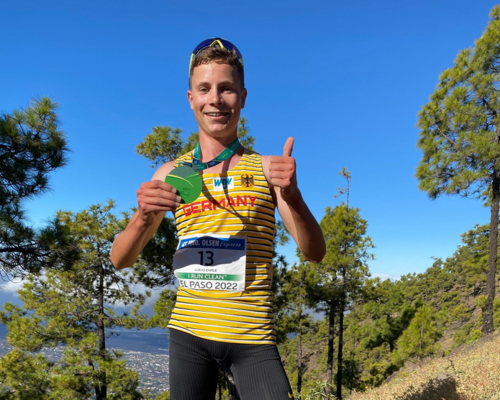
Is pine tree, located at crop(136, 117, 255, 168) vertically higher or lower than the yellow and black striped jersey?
higher

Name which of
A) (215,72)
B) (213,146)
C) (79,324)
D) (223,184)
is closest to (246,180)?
(223,184)

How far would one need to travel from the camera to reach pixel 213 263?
1.46m

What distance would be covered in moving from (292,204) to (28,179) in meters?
7.06

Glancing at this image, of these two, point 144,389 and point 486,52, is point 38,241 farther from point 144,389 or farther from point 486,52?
point 486,52

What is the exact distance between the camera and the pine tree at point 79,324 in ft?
32.0

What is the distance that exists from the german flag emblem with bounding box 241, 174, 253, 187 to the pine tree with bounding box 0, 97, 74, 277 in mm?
6362

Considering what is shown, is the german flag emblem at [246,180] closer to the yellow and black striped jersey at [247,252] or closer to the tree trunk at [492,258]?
the yellow and black striped jersey at [247,252]

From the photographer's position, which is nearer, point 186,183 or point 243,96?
point 186,183

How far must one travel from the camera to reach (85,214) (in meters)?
11.4

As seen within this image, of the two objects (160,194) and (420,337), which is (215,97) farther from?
(420,337)

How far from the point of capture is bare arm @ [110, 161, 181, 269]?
1.32 metres

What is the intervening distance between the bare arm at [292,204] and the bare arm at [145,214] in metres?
0.39

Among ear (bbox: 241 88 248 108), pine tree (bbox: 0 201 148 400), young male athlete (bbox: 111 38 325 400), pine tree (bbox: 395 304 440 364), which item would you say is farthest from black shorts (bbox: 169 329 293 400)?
pine tree (bbox: 395 304 440 364)

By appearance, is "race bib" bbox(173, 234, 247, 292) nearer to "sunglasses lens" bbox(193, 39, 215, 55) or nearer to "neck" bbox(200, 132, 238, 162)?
"neck" bbox(200, 132, 238, 162)
